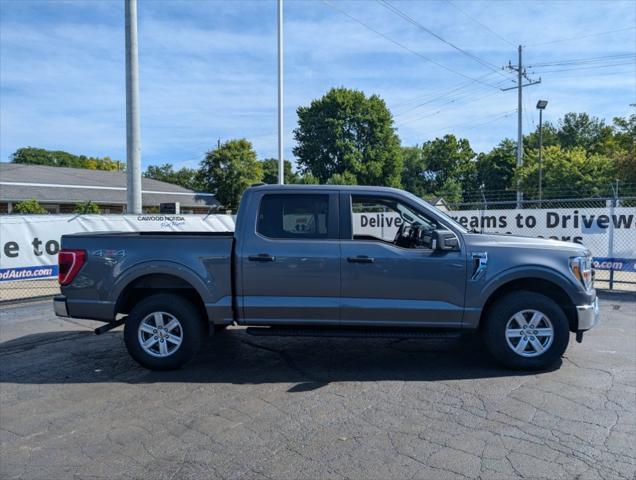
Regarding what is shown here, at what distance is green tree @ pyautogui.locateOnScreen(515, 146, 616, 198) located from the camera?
37781 mm

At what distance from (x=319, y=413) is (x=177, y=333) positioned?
6.58 ft

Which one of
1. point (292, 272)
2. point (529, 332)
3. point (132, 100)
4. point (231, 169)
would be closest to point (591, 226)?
point (529, 332)

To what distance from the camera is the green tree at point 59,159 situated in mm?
81812

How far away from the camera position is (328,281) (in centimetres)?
A: 536

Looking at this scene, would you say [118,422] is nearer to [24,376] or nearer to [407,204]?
[24,376]

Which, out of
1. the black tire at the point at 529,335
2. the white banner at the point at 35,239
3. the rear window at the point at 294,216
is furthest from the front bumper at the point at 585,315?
the white banner at the point at 35,239

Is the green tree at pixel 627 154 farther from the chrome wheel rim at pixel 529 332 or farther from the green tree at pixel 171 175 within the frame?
the green tree at pixel 171 175

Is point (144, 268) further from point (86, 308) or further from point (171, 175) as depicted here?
point (171, 175)

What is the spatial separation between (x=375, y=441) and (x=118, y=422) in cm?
220

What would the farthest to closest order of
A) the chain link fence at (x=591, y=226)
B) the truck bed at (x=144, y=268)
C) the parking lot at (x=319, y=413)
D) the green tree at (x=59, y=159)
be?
the green tree at (x=59, y=159) < the chain link fence at (x=591, y=226) < the truck bed at (x=144, y=268) < the parking lot at (x=319, y=413)

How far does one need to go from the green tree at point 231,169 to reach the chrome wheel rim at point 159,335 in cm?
4139

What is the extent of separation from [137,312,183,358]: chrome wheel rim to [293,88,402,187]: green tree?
1994 inches

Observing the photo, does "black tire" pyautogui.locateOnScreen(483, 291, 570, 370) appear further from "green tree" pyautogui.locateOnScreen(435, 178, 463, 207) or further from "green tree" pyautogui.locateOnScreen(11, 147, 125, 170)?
"green tree" pyautogui.locateOnScreen(11, 147, 125, 170)

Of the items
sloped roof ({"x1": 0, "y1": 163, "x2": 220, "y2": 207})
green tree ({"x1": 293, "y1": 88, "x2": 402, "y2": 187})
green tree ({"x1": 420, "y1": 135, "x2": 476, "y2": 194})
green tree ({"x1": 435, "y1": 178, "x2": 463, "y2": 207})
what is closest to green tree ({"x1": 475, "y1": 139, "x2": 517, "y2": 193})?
green tree ({"x1": 420, "y1": 135, "x2": 476, "y2": 194})
